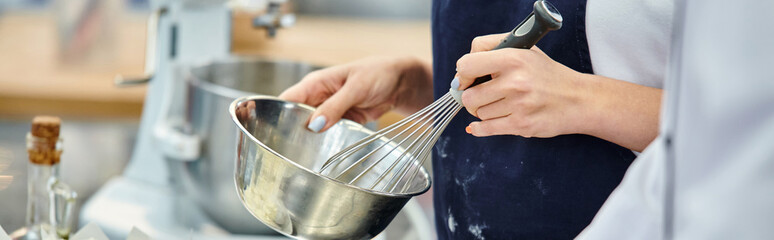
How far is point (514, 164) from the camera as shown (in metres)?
0.64

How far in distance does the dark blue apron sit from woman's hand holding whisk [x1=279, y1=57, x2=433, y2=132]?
0.05 metres

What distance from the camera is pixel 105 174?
1.70 m

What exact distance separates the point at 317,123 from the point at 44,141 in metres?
0.24

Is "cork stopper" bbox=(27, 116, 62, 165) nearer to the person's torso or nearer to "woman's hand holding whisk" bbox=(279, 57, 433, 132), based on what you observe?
"woman's hand holding whisk" bbox=(279, 57, 433, 132)

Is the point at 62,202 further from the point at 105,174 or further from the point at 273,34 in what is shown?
the point at 105,174

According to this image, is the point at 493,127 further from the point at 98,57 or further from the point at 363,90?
the point at 98,57

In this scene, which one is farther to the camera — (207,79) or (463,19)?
(207,79)

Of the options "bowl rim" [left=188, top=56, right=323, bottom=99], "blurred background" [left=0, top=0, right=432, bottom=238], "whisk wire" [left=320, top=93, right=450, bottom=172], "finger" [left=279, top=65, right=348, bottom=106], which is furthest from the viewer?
"blurred background" [left=0, top=0, right=432, bottom=238]

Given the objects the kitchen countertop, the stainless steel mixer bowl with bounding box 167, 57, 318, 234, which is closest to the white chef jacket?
the stainless steel mixer bowl with bounding box 167, 57, 318, 234

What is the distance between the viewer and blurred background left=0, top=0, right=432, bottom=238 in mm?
1748

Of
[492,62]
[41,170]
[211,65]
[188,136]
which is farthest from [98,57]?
[492,62]

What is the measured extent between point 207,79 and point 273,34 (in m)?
0.23

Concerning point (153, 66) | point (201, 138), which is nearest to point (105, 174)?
point (153, 66)

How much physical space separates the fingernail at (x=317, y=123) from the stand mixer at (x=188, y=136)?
14.9 inches
